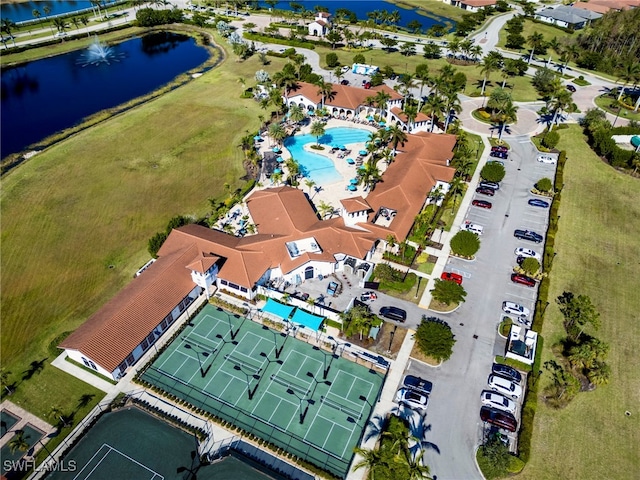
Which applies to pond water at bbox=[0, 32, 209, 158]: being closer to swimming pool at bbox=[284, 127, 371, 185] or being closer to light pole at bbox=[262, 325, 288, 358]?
swimming pool at bbox=[284, 127, 371, 185]

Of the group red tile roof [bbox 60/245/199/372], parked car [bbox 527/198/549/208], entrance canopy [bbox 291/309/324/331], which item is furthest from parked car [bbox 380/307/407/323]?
parked car [bbox 527/198/549/208]

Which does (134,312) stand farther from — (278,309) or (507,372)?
(507,372)

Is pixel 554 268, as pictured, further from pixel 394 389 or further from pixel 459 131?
pixel 459 131

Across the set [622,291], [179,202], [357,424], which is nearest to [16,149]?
[179,202]

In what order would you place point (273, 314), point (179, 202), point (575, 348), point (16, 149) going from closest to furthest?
point (575, 348) → point (273, 314) → point (179, 202) → point (16, 149)

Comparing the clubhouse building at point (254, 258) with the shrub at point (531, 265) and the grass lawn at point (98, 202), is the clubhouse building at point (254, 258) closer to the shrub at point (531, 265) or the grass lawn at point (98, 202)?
the grass lawn at point (98, 202)

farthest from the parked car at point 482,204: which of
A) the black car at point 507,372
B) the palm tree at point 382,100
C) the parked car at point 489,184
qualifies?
the black car at point 507,372
